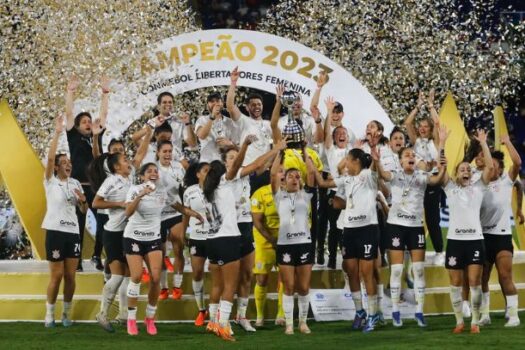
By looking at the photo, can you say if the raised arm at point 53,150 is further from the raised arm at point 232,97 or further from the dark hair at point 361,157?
the dark hair at point 361,157

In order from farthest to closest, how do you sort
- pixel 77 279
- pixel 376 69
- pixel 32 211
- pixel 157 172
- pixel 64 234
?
pixel 376 69 → pixel 32 211 → pixel 77 279 → pixel 64 234 → pixel 157 172

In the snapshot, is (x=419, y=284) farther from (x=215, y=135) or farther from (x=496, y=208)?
(x=215, y=135)

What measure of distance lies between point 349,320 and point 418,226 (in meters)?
1.34

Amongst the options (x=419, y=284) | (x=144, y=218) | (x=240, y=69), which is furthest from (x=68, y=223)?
(x=240, y=69)

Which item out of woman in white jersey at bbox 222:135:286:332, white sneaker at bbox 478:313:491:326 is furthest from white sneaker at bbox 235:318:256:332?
white sneaker at bbox 478:313:491:326

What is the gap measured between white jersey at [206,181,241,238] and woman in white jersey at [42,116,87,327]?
5.48 ft

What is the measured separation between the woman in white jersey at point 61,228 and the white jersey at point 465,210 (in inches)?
142

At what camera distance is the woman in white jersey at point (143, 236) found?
1132cm

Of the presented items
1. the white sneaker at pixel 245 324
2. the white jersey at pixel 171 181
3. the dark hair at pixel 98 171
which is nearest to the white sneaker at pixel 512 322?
the white sneaker at pixel 245 324

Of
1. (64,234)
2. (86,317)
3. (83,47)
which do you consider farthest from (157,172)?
(83,47)

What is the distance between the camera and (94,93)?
15078mm

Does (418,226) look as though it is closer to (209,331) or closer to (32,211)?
(209,331)

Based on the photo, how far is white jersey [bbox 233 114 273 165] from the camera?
13133 millimetres

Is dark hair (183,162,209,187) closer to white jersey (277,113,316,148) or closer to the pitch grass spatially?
the pitch grass
